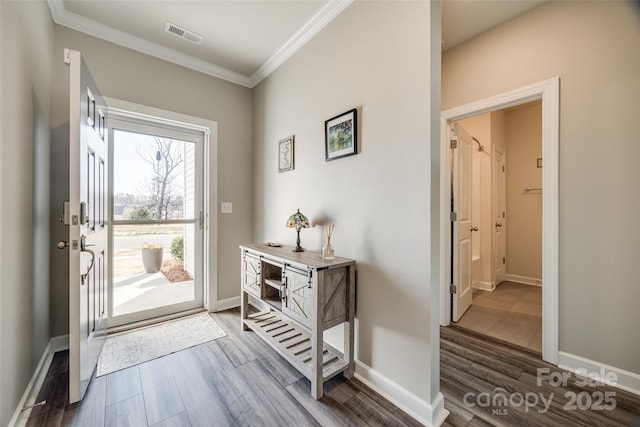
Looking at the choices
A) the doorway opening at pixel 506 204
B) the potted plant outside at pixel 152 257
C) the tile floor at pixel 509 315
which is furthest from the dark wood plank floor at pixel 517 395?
the potted plant outside at pixel 152 257

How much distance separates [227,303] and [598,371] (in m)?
3.25

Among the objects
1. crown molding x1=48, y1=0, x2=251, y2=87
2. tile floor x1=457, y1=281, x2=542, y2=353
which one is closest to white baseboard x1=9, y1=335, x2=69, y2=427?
crown molding x1=48, y1=0, x2=251, y2=87

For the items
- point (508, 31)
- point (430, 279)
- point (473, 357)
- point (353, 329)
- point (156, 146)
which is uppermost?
point (508, 31)

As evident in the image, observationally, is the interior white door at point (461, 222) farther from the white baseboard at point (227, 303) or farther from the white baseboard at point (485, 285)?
the white baseboard at point (227, 303)

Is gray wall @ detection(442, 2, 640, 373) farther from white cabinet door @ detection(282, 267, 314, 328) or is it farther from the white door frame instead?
white cabinet door @ detection(282, 267, 314, 328)

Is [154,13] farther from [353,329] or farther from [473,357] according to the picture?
[473,357]

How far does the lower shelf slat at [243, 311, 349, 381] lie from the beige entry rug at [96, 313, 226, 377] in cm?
40

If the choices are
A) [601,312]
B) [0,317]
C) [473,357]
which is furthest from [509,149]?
[0,317]

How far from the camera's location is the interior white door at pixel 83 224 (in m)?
1.43

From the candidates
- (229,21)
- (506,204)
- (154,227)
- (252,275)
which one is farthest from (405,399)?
(506,204)

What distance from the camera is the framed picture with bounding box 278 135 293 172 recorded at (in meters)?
2.51

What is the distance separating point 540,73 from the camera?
6.66 ft

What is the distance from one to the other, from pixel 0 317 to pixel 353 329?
6.05ft

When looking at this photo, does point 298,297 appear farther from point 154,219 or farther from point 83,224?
point 154,219
